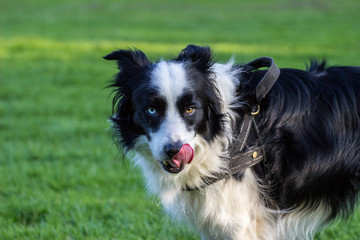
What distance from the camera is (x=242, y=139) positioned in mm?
3779

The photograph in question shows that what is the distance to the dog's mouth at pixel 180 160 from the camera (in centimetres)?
346

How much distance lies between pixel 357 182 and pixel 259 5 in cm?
2155

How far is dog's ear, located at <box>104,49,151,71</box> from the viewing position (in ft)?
12.8

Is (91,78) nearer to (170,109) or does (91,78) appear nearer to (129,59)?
(129,59)

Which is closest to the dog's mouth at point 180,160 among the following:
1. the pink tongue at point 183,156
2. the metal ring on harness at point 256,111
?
the pink tongue at point 183,156

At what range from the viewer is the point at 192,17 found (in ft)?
67.2

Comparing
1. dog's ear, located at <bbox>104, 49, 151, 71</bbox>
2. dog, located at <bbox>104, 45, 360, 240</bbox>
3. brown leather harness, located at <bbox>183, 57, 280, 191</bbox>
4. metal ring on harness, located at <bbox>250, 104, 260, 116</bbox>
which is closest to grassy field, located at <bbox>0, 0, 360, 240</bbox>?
dog, located at <bbox>104, 45, 360, 240</bbox>

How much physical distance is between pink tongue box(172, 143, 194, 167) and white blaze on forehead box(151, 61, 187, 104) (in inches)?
12.8

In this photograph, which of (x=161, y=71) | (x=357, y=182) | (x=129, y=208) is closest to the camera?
(x=161, y=71)

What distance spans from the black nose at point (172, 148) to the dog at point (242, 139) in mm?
141

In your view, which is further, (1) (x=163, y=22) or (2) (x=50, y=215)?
(1) (x=163, y=22)

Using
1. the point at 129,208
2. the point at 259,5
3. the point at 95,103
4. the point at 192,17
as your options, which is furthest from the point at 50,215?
the point at 259,5

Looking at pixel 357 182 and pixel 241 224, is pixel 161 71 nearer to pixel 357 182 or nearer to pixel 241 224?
pixel 241 224

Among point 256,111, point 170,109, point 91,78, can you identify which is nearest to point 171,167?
point 170,109
